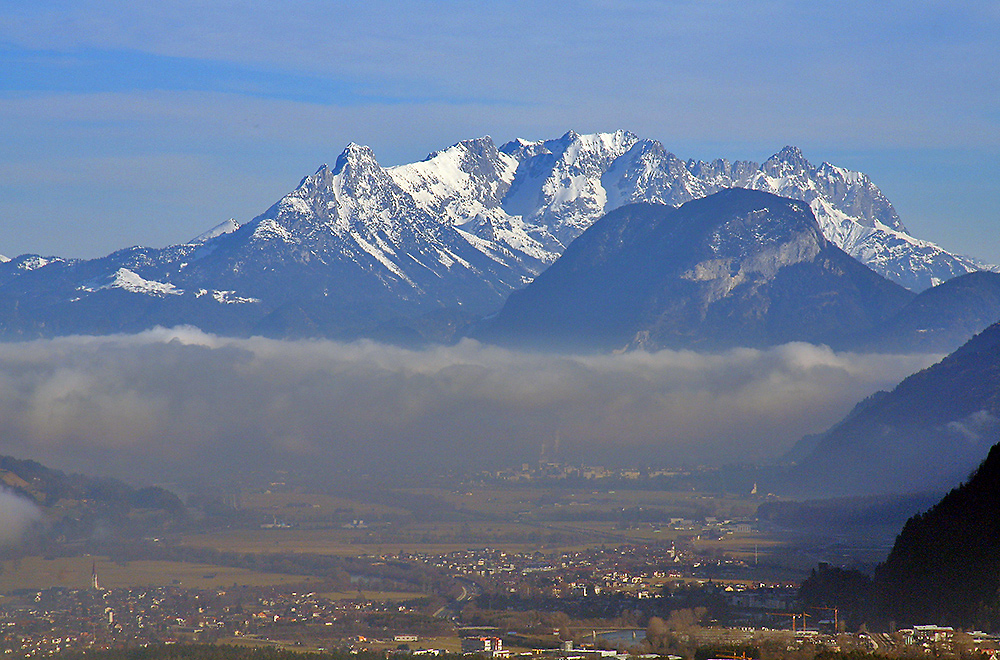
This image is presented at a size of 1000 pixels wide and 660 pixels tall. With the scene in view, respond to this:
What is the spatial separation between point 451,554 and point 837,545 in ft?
161

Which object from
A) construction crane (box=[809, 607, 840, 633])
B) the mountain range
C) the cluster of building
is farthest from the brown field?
the mountain range

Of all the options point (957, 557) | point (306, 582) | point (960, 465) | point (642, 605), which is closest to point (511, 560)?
point (306, 582)

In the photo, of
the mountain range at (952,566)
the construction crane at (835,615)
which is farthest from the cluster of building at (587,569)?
the mountain range at (952,566)

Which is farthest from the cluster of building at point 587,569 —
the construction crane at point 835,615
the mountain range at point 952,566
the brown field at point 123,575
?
the brown field at point 123,575

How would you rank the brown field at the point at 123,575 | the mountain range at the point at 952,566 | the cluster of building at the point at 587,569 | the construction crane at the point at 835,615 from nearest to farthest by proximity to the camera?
the mountain range at the point at 952,566 → the construction crane at the point at 835,615 → the cluster of building at the point at 587,569 → the brown field at the point at 123,575

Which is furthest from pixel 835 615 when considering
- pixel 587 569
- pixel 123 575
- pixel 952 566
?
pixel 123 575

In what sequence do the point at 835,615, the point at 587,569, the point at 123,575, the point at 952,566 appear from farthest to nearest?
1. the point at 123,575
2. the point at 587,569
3. the point at 835,615
4. the point at 952,566

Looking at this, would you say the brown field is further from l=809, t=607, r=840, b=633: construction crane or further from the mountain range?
the mountain range

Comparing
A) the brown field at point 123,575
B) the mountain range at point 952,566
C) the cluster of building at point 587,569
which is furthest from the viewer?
the brown field at point 123,575

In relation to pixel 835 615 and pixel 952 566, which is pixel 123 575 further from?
pixel 952 566

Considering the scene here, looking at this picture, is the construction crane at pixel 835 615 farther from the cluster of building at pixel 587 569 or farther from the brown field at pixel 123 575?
the brown field at pixel 123 575

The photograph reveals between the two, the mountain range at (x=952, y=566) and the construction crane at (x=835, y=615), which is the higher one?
the mountain range at (x=952, y=566)

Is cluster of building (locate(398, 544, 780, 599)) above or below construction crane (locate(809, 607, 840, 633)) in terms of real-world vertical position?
above

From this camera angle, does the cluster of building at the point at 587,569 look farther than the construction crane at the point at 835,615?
Yes
